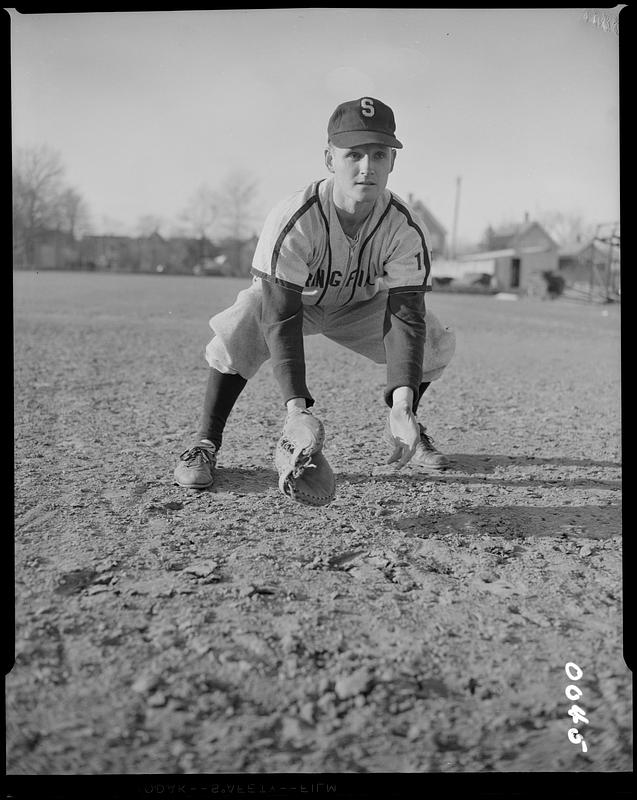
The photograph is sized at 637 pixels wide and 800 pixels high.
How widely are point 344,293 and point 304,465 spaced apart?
799 mm

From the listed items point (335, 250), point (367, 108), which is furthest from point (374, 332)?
point (367, 108)

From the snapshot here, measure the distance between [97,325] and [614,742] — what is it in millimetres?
6409

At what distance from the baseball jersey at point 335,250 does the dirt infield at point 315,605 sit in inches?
25.7

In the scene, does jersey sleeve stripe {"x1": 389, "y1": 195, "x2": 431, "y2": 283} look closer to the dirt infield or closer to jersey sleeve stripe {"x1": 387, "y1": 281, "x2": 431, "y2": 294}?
jersey sleeve stripe {"x1": 387, "y1": 281, "x2": 431, "y2": 294}

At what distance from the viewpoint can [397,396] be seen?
6.72ft

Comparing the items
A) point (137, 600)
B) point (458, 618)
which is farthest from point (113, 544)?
point (458, 618)

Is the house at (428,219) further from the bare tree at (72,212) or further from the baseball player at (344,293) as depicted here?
the bare tree at (72,212)

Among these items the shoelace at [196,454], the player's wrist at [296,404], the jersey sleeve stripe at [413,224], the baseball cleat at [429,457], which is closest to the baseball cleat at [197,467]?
the shoelace at [196,454]

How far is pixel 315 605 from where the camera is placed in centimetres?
149

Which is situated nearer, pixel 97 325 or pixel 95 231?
pixel 95 231

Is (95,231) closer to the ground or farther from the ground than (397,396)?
farther from the ground
